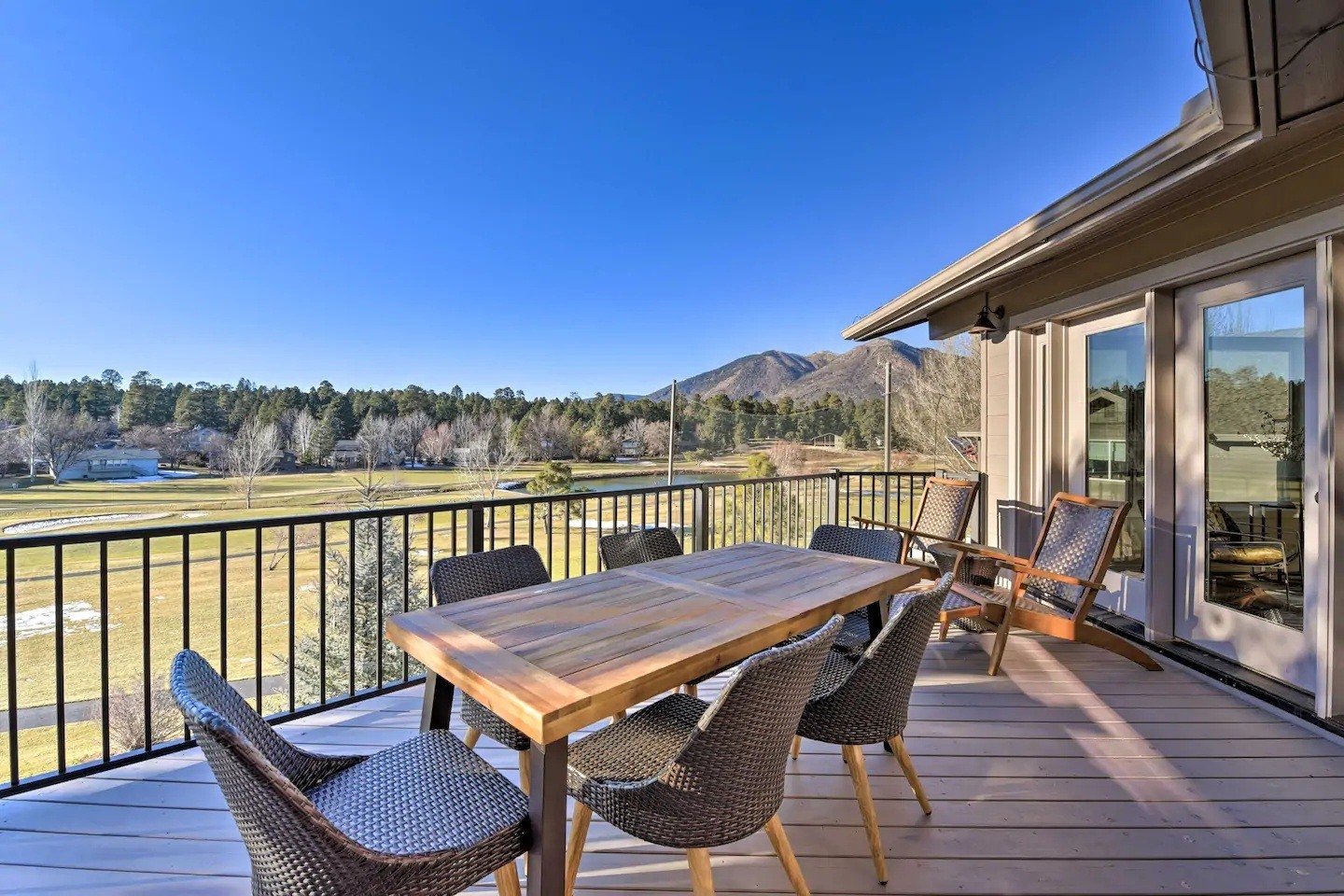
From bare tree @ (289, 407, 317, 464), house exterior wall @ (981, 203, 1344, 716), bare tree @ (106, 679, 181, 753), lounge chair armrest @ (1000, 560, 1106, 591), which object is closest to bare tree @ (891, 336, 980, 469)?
house exterior wall @ (981, 203, 1344, 716)

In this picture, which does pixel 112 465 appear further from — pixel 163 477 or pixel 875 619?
pixel 875 619

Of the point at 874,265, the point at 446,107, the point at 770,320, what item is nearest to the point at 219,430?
the point at 446,107

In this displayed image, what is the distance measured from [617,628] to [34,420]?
26.9 m

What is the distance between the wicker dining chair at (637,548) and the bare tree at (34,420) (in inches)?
1000

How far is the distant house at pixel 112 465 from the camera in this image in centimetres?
1941

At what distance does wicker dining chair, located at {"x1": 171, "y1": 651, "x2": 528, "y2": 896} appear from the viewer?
0.93 metres

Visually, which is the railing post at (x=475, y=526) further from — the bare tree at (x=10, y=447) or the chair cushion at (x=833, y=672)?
the bare tree at (x=10, y=447)

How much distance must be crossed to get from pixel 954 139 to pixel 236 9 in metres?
13.3

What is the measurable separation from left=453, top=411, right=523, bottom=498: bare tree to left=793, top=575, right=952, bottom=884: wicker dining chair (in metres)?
21.5

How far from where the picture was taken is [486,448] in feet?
76.1

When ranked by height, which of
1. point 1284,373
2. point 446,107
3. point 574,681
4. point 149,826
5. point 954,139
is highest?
point 446,107

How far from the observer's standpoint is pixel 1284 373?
2.73 meters

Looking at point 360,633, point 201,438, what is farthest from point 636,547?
point 201,438

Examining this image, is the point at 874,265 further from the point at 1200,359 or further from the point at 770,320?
the point at 1200,359
